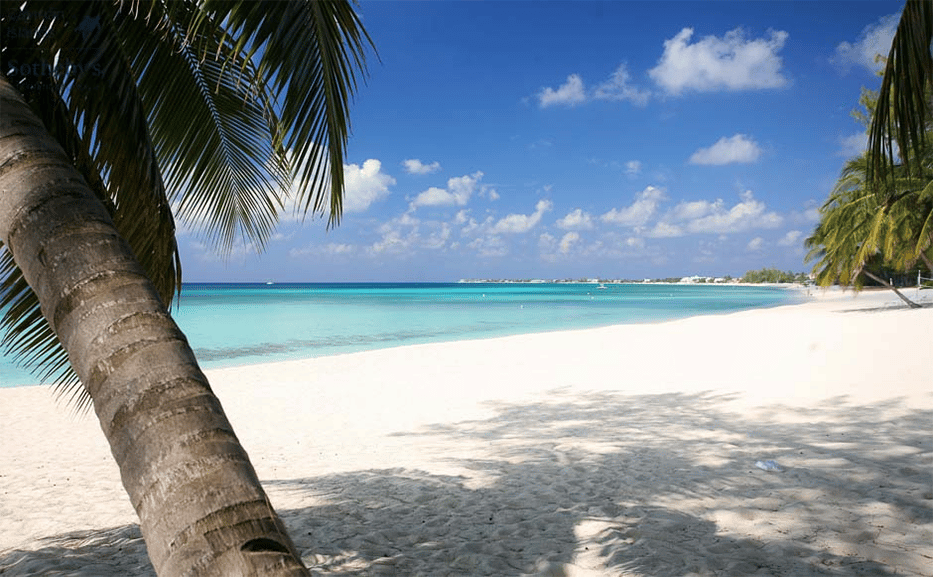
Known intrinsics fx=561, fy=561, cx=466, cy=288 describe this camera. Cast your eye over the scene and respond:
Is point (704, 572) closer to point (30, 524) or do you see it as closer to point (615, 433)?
point (615, 433)

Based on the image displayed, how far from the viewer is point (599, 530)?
11.9ft

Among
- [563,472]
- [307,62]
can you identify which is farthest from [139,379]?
[563,472]

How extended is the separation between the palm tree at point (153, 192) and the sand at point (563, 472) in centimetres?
198

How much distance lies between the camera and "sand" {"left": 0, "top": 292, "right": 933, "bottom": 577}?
3328mm

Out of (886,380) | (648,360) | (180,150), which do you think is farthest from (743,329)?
(180,150)

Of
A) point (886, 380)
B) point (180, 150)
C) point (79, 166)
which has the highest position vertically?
point (180, 150)

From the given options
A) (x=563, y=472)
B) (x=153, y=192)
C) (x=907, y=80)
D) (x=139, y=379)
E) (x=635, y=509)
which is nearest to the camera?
(x=139, y=379)

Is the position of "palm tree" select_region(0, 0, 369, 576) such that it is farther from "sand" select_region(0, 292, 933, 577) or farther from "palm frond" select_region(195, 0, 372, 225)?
"sand" select_region(0, 292, 933, 577)

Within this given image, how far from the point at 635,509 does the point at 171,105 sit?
4.09 m

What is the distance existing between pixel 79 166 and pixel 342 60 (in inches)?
64.3

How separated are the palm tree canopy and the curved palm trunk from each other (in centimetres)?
69

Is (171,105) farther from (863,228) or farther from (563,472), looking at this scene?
(863,228)

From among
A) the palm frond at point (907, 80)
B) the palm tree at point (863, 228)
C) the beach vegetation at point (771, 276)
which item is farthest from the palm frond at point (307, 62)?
the beach vegetation at point (771, 276)

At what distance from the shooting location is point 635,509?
3.95 m
